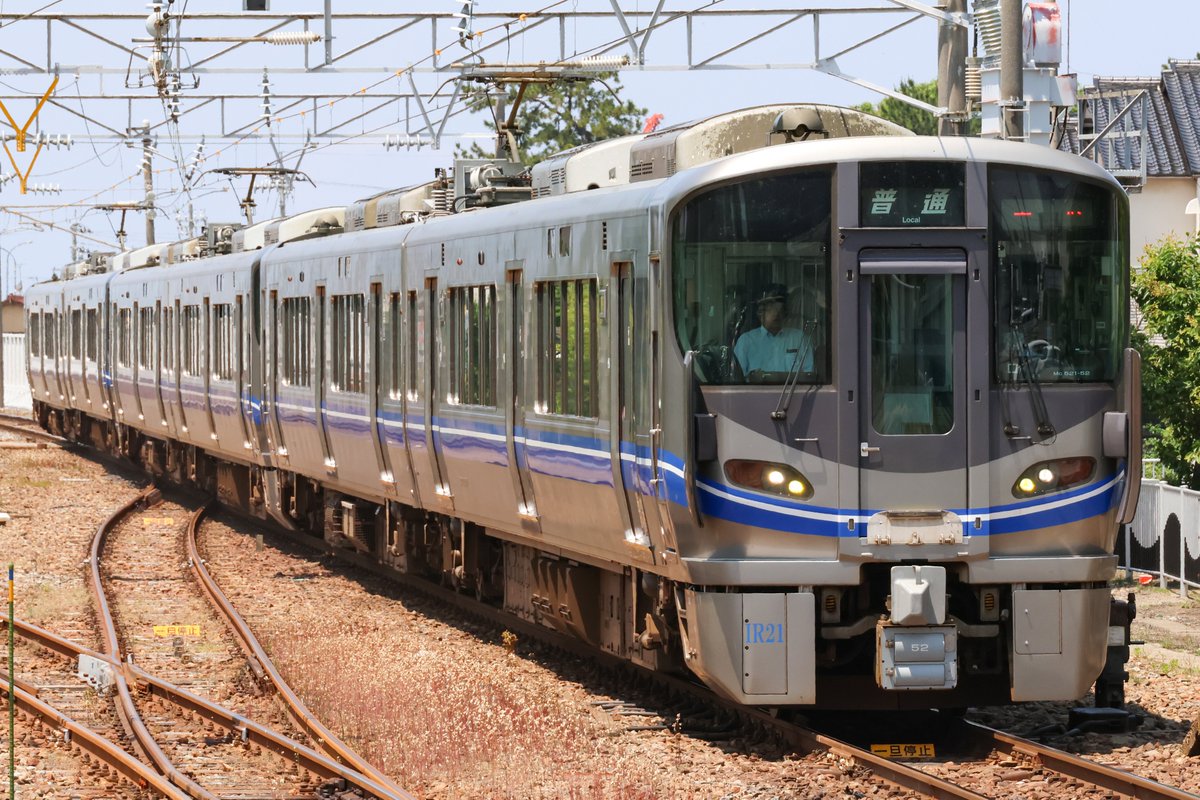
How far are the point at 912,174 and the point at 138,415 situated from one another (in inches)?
826

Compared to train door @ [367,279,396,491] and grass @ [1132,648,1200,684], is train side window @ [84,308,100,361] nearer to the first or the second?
train door @ [367,279,396,491]

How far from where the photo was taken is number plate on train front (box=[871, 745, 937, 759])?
396 inches

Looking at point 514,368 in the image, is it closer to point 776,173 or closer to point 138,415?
point 776,173

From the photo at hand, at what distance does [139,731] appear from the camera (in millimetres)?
10945

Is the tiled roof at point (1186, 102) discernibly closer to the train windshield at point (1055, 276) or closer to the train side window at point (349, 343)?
the train side window at point (349, 343)

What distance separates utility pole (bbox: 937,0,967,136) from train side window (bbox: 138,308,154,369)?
1489 centimetres

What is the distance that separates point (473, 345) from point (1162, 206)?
2348 centimetres

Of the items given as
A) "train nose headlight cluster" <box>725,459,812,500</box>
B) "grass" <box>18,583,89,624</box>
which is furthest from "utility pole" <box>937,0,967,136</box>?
"grass" <box>18,583,89,624</box>

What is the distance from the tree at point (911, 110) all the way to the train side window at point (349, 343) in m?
46.1

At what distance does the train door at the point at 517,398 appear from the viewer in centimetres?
1266

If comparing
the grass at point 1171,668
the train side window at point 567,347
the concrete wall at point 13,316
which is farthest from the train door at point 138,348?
the concrete wall at point 13,316

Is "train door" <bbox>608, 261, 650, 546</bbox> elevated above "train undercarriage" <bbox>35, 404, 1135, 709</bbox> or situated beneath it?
elevated above

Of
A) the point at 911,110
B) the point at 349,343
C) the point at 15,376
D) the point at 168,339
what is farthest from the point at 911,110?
the point at 349,343

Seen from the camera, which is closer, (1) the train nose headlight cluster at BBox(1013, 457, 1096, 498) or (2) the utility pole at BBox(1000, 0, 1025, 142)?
(1) the train nose headlight cluster at BBox(1013, 457, 1096, 498)
